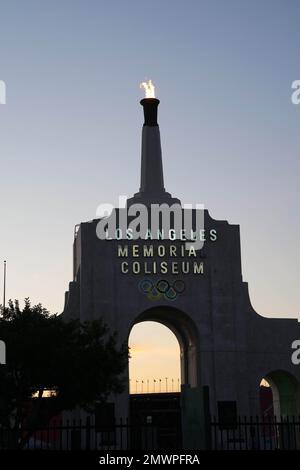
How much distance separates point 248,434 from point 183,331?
956 centimetres

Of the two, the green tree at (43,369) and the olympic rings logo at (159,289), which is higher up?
the olympic rings logo at (159,289)

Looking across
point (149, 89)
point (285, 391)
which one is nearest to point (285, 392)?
point (285, 391)

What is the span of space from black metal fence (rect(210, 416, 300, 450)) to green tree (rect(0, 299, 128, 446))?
6397 mm

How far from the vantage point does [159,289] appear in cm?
5594

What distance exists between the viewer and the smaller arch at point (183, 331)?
56719 millimetres

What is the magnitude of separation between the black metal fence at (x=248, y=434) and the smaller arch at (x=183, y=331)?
16.2 feet

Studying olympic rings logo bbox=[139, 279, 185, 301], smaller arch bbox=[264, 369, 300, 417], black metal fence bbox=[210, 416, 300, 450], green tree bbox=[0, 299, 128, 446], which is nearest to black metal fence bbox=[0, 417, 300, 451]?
black metal fence bbox=[210, 416, 300, 450]

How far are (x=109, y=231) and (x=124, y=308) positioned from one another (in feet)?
18.2

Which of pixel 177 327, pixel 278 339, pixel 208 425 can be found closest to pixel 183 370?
pixel 177 327

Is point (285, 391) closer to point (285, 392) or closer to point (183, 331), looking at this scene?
point (285, 392)

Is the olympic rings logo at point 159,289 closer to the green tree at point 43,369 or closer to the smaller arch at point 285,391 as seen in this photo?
the smaller arch at point 285,391

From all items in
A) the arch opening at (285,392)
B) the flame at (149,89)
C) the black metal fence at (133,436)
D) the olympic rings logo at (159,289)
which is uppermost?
the flame at (149,89)

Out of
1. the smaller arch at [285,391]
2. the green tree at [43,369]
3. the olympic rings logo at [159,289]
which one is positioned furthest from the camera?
the smaller arch at [285,391]

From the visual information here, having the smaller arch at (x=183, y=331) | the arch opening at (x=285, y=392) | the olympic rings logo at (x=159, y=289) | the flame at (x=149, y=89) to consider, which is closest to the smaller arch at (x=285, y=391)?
the arch opening at (x=285, y=392)
